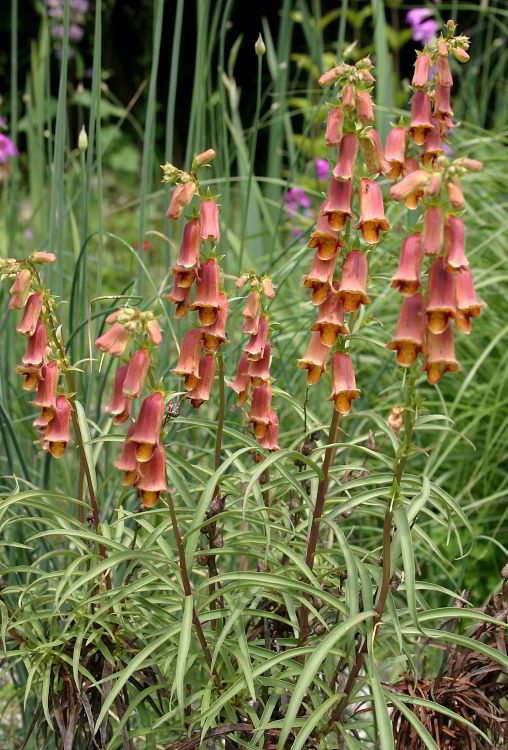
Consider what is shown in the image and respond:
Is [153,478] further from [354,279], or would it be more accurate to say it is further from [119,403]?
[354,279]

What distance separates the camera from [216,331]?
161cm

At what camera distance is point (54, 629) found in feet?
5.98

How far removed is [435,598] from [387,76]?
6.37 feet

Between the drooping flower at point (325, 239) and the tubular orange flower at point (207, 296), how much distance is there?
17 cm

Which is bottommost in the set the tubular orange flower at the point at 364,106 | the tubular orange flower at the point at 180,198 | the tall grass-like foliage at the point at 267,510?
the tall grass-like foliage at the point at 267,510

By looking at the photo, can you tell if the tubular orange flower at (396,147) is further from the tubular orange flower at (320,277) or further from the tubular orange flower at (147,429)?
the tubular orange flower at (147,429)

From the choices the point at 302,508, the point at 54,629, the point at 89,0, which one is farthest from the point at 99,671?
the point at 89,0

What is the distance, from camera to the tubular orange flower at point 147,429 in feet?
4.66

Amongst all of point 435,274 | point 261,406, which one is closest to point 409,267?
point 435,274

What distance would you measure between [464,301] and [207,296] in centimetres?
42

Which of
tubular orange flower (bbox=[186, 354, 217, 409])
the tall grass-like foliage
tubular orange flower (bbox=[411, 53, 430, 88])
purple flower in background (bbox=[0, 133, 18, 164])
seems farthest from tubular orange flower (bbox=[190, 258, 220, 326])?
purple flower in background (bbox=[0, 133, 18, 164])

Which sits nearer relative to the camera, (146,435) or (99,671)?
(146,435)

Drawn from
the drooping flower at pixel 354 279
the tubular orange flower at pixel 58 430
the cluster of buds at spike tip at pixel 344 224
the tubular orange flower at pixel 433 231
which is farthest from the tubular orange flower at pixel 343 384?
the tubular orange flower at pixel 58 430

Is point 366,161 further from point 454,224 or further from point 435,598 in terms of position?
point 435,598
